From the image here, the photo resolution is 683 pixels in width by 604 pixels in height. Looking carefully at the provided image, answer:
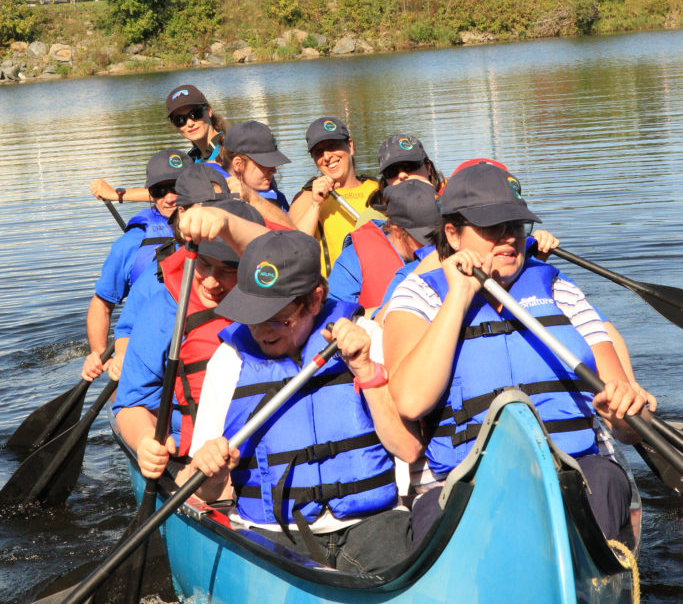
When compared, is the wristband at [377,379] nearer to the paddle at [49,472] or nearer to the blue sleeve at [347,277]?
the blue sleeve at [347,277]

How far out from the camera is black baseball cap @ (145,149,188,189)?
15.9 feet

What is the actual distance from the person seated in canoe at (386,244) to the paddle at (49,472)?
5.88ft

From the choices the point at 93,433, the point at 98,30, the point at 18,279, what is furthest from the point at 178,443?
the point at 98,30

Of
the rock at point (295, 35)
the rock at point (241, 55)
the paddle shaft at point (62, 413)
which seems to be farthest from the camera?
the rock at point (295, 35)

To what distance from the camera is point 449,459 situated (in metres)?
2.98

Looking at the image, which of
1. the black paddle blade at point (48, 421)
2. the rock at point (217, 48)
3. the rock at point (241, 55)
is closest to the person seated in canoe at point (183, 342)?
the black paddle blade at point (48, 421)

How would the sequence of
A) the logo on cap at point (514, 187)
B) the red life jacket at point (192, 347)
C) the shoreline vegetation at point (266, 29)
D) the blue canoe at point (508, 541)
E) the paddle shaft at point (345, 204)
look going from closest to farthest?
the blue canoe at point (508, 541), the logo on cap at point (514, 187), the red life jacket at point (192, 347), the paddle shaft at point (345, 204), the shoreline vegetation at point (266, 29)

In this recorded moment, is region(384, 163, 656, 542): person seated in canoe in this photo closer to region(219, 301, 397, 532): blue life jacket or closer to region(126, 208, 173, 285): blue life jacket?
region(219, 301, 397, 532): blue life jacket

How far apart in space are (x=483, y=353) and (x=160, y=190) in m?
2.56

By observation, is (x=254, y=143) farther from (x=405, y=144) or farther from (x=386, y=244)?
(x=386, y=244)

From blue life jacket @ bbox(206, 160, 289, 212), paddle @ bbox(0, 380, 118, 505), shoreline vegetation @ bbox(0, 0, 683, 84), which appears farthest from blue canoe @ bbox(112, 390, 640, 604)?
shoreline vegetation @ bbox(0, 0, 683, 84)

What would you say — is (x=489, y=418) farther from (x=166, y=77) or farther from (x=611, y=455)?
(x=166, y=77)

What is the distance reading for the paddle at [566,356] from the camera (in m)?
2.80

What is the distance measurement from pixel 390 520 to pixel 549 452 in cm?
83
